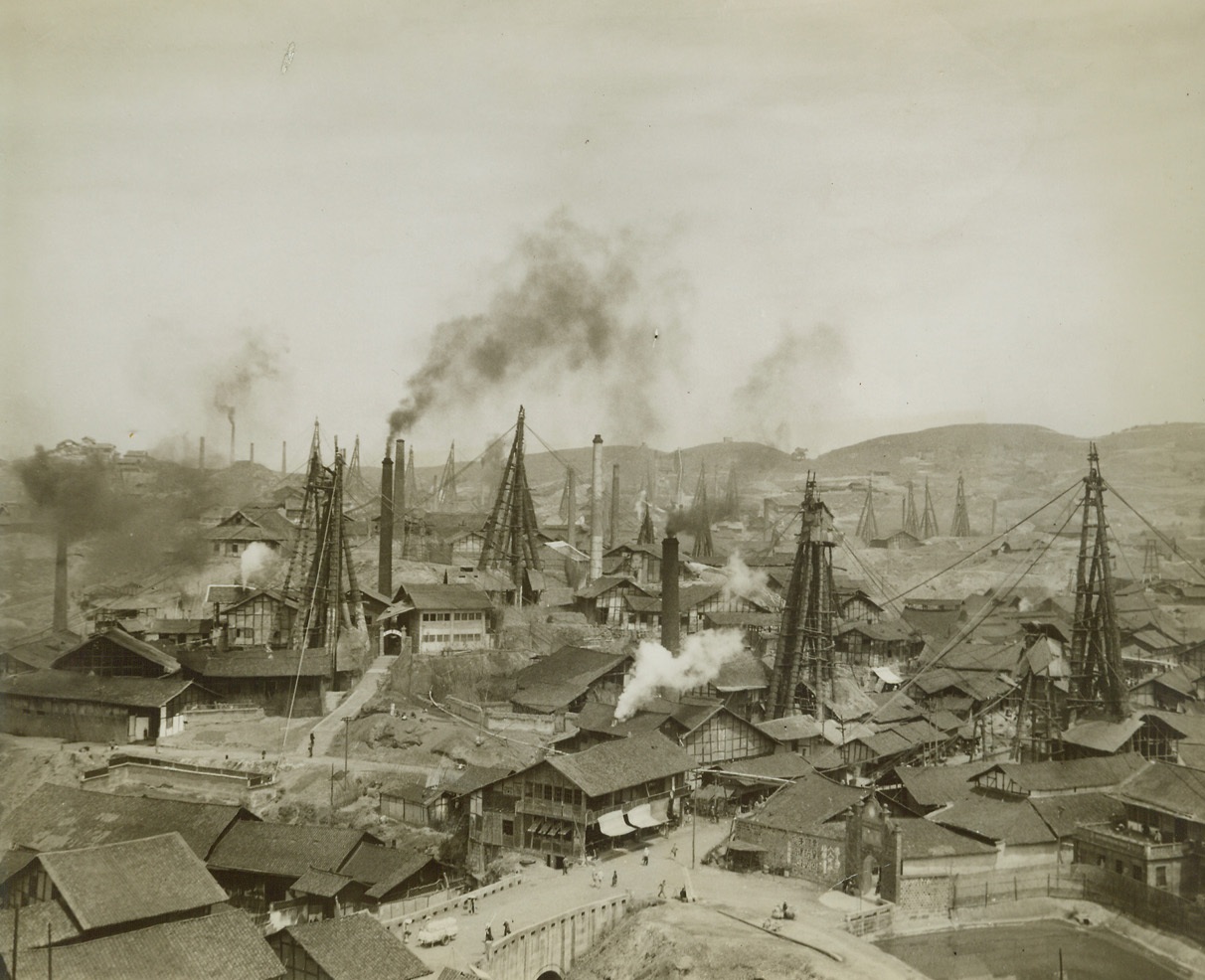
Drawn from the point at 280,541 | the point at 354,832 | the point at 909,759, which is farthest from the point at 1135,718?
the point at 280,541

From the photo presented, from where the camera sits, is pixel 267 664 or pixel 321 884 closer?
pixel 321 884

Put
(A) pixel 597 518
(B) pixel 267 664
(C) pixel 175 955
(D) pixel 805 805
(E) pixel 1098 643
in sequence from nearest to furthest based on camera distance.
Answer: (C) pixel 175 955, (D) pixel 805 805, (B) pixel 267 664, (E) pixel 1098 643, (A) pixel 597 518

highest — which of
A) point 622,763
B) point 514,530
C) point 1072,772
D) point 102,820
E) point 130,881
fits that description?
point 514,530

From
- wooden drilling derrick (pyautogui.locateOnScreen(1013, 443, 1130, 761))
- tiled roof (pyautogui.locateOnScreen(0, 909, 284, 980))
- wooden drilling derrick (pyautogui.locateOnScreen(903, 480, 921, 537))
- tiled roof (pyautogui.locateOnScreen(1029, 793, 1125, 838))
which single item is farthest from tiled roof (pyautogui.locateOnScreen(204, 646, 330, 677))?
wooden drilling derrick (pyautogui.locateOnScreen(903, 480, 921, 537))

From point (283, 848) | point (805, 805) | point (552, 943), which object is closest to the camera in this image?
point (552, 943)

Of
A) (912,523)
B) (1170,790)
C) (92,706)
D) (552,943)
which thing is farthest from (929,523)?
(552,943)

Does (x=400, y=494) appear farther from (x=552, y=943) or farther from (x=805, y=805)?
(x=552, y=943)

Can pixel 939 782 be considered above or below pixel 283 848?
above
